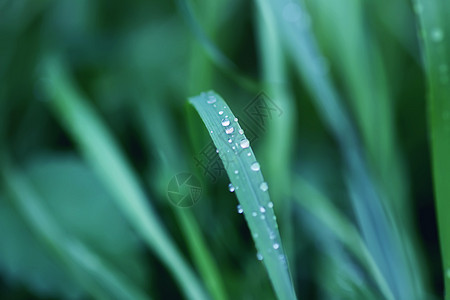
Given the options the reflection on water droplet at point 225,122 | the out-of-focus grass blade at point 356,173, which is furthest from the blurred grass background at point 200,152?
the reflection on water droplet at point 225,122

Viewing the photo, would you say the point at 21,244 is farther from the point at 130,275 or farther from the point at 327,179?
the point at 327,179

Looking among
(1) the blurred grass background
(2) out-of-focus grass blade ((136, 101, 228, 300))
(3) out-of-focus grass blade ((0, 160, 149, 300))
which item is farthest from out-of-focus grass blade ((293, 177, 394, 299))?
(3) out-of-focus grass blade ((0, 160, 149, 300))

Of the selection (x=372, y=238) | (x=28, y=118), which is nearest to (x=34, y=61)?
(x=28, y=118)

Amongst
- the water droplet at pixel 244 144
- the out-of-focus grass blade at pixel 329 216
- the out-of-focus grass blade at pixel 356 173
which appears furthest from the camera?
the out-of-focus grass blade at pixel 329 216

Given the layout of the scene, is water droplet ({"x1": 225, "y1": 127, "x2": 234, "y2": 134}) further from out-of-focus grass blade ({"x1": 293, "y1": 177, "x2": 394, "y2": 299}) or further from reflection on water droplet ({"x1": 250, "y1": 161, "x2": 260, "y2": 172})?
out-of-focus grass blade ({"x1": 293, "y1": 177, "x2": 394, "y2": 299})

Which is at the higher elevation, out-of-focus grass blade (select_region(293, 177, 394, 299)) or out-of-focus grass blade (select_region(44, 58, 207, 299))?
out-of-focus grass blade (select_region(44, 58, 207, 299))

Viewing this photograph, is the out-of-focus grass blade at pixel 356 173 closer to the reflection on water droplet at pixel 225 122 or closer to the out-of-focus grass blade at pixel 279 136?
the out-of-focus grass blade at pixel 279 136

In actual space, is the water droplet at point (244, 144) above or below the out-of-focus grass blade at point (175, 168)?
above
